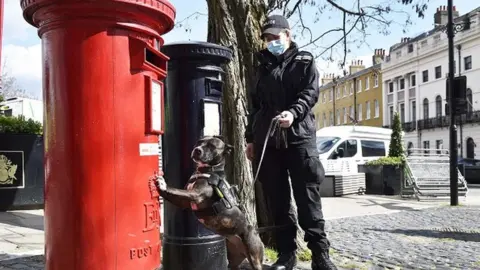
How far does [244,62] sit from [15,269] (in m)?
3.15

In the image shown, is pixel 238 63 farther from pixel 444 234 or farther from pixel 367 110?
pixel 367 110

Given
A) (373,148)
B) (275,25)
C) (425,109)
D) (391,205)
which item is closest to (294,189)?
(275,25)

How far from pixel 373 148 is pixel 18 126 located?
14.5 metres

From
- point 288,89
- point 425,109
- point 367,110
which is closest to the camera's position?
point 288,89

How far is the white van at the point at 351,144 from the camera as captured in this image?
58.4 feet

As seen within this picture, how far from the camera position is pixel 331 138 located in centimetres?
1859

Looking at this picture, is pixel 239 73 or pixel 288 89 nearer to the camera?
pixel 288 89

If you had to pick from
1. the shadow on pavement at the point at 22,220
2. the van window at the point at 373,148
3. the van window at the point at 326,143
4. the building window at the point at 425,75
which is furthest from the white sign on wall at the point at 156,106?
the building window at the point at 425,75

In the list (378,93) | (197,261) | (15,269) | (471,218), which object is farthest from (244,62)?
(378,93)

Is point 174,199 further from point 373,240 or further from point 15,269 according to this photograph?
point 373,240

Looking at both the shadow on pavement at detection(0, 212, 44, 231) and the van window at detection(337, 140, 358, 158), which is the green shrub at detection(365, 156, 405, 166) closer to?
the van window at detection(337, 140, 358, 158)

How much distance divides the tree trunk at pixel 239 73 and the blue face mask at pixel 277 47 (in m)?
1.29

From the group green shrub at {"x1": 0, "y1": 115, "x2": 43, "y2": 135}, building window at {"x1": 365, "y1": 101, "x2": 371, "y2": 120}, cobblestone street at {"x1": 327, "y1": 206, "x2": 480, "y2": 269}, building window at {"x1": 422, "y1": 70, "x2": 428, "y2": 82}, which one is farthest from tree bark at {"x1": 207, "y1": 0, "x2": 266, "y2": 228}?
building window at {"x1": 365, "y1": 101, "x2": 371, "y2": 120}

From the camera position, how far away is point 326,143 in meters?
18.4
